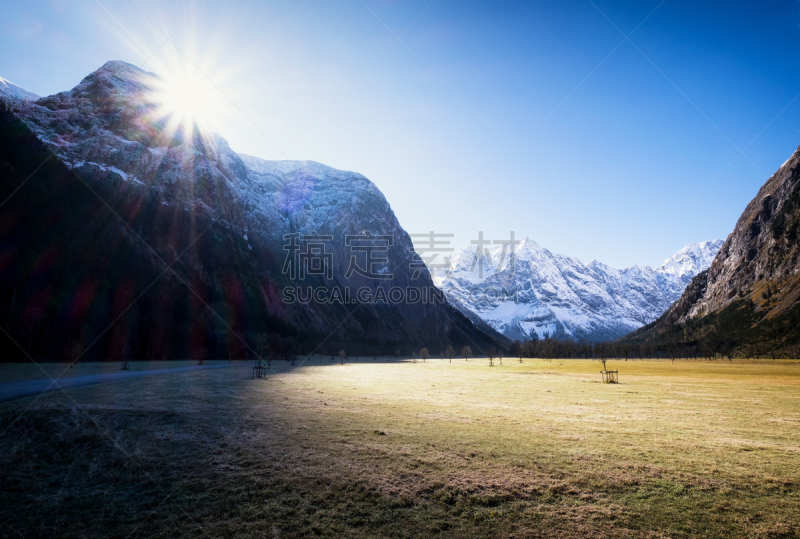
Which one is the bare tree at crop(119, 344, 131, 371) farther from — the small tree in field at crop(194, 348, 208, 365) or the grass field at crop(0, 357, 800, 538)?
the grass field at crop(0, 357, 800, 538)

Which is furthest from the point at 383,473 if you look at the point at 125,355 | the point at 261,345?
the point at 261,345

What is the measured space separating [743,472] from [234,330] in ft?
572

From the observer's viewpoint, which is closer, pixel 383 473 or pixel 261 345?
pixel 383 473

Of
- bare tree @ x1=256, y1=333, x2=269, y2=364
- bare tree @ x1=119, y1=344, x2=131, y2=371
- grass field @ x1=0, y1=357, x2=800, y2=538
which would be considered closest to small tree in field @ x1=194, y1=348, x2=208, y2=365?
bare tree @ x1=256, y1=333, x2=269, y2=364

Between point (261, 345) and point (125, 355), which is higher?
point (261, 345)

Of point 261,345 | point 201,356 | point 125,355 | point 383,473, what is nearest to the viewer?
point 383,473

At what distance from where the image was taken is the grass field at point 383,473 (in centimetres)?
1034

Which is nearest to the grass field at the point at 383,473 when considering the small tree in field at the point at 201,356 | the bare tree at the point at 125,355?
the bare tree at the point at 125,355

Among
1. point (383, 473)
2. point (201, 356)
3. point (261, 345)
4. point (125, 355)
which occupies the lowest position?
point (383, 473)

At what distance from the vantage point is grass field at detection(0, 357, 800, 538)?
33.9 ft

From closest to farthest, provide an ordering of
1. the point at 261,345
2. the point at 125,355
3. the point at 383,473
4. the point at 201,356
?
the point at 383,473, the point at 125,355, the point at 201,356, the point at 261,345

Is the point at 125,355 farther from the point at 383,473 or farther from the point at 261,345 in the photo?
the point at 383,473

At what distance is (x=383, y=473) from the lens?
45.2ft

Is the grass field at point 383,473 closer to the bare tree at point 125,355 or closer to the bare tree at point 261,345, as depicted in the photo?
the bare tree at point 125,355
